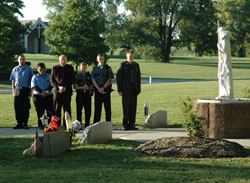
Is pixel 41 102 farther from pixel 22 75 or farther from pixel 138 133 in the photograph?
pixel 138 133

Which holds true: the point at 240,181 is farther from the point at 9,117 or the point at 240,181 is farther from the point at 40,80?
the point at 9,117

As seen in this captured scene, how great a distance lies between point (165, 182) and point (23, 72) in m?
7.20

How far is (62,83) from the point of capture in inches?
462

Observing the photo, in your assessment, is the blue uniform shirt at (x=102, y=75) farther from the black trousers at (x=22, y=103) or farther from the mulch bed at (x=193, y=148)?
the mulch bed at (x=193, y=148)

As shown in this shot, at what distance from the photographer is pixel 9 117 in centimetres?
1567

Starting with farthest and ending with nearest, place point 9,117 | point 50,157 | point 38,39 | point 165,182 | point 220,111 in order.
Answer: point 38,39 → point 9,117 → point 220,111 → point 50,157 → point 165,182

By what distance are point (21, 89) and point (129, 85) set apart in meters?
2.83

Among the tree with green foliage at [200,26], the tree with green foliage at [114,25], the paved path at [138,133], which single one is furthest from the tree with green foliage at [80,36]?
the paved path at [138,133]

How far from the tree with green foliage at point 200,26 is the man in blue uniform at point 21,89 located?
59.7 metres

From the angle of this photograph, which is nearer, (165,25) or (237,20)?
(165,25)

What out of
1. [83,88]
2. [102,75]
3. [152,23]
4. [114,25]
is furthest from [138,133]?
[152,23]

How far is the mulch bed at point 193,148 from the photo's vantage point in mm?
8203

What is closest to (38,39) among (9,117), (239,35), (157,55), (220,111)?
(157,55)

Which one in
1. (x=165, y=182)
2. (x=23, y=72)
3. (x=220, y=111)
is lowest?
(x=165, y=182)
